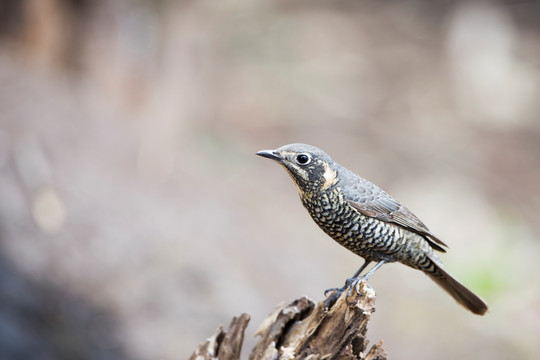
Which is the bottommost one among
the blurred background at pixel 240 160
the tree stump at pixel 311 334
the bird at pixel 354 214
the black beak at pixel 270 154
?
the tree stump at pixel 311 334

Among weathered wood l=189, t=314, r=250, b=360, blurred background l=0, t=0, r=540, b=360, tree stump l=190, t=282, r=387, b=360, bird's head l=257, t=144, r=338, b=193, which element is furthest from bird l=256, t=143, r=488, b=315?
blurred background l=0, t=0, r=540, b=360

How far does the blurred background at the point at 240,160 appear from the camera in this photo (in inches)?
330

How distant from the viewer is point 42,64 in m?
11.9

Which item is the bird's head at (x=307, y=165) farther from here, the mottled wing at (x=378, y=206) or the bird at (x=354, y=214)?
the mottled wing at (x=378, y=206)

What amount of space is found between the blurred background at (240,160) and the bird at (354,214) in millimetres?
4048

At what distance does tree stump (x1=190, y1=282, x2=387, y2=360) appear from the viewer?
405 cm

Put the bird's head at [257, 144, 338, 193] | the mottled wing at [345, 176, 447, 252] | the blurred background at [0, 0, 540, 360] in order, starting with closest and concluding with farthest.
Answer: the bird's head at [257, 144, 338, 193], the mottled wing at [345, 176, 447, 252], the blurred background at [0, 0, 540, 360]

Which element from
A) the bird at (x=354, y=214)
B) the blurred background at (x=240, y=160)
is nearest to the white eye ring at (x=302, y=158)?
the bird at (x=354, y=214)

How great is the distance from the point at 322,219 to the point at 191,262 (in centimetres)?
522

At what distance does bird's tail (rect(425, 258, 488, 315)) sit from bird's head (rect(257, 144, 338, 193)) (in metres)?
1.22

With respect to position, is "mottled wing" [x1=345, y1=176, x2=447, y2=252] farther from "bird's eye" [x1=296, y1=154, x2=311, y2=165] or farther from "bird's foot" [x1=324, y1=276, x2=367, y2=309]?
"bird's foot" [x1=324, y1=276, x2=367, y2=309]

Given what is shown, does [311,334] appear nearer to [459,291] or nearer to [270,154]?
[270,154]

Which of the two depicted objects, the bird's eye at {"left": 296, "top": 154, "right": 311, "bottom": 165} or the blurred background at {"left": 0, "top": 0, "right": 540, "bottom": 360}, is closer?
the bird's eye at {"left": 296, "top": 154, "right": 311, "bottom": 165}

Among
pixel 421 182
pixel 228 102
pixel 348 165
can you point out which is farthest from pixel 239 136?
pixel 421 182
